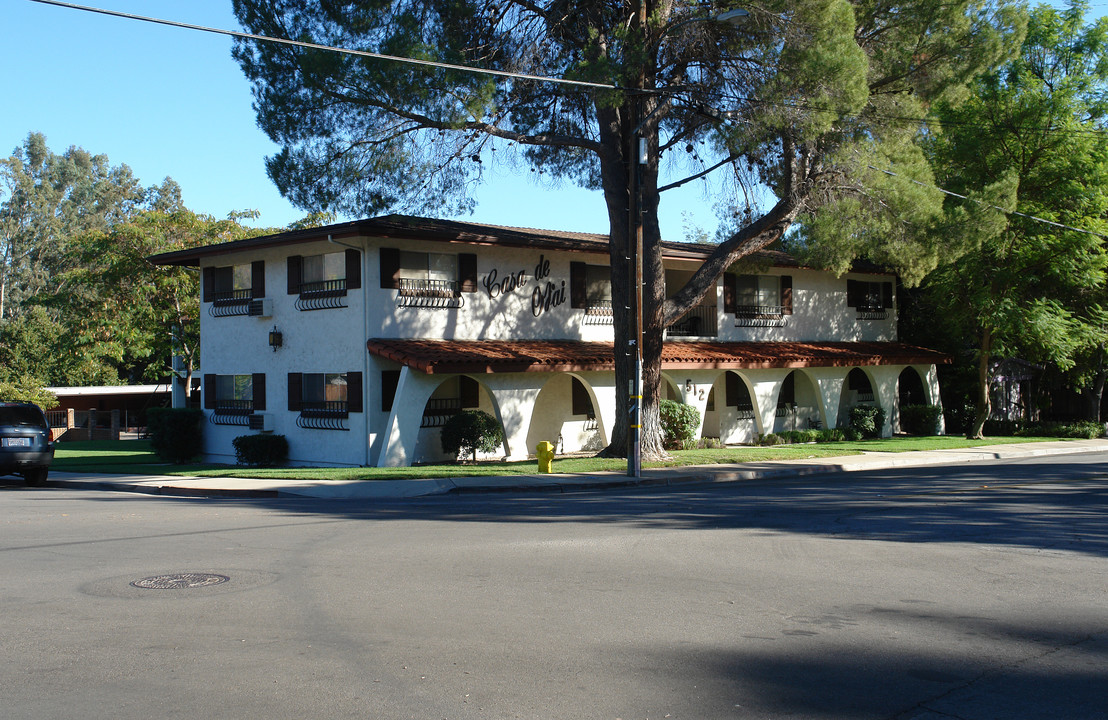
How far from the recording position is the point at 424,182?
23578mm

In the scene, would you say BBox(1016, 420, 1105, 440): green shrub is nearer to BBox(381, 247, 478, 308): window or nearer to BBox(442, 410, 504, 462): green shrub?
BBox(442, 410, 504, 462): green shrub

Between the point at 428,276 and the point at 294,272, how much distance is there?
3.84 m

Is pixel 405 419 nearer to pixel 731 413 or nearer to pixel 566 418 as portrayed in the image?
pixel 566 418

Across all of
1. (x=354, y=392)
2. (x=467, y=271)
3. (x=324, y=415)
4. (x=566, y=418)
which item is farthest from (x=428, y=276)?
(x=566, y=418)

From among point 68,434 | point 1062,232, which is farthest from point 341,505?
point 68,434

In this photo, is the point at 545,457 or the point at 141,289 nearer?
the point at 545,457

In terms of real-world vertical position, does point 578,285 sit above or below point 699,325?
above

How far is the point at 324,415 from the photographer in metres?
25.0

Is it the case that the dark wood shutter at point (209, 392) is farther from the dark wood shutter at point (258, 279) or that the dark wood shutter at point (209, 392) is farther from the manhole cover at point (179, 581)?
the manhole cover at point (179, 581)

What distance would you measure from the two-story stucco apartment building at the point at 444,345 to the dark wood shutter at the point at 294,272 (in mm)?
62

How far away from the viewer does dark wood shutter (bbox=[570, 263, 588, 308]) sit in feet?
93.0

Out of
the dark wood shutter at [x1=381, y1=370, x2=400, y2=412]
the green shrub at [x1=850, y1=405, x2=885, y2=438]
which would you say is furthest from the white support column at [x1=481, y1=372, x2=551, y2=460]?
the green shrub at [x1=850, y1=405, x2=885, y2=438]

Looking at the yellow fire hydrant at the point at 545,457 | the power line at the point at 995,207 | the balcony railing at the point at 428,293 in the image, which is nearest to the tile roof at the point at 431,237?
the balcony railing at the point at 428,293

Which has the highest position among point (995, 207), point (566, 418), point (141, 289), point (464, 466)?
point (995, 207)
